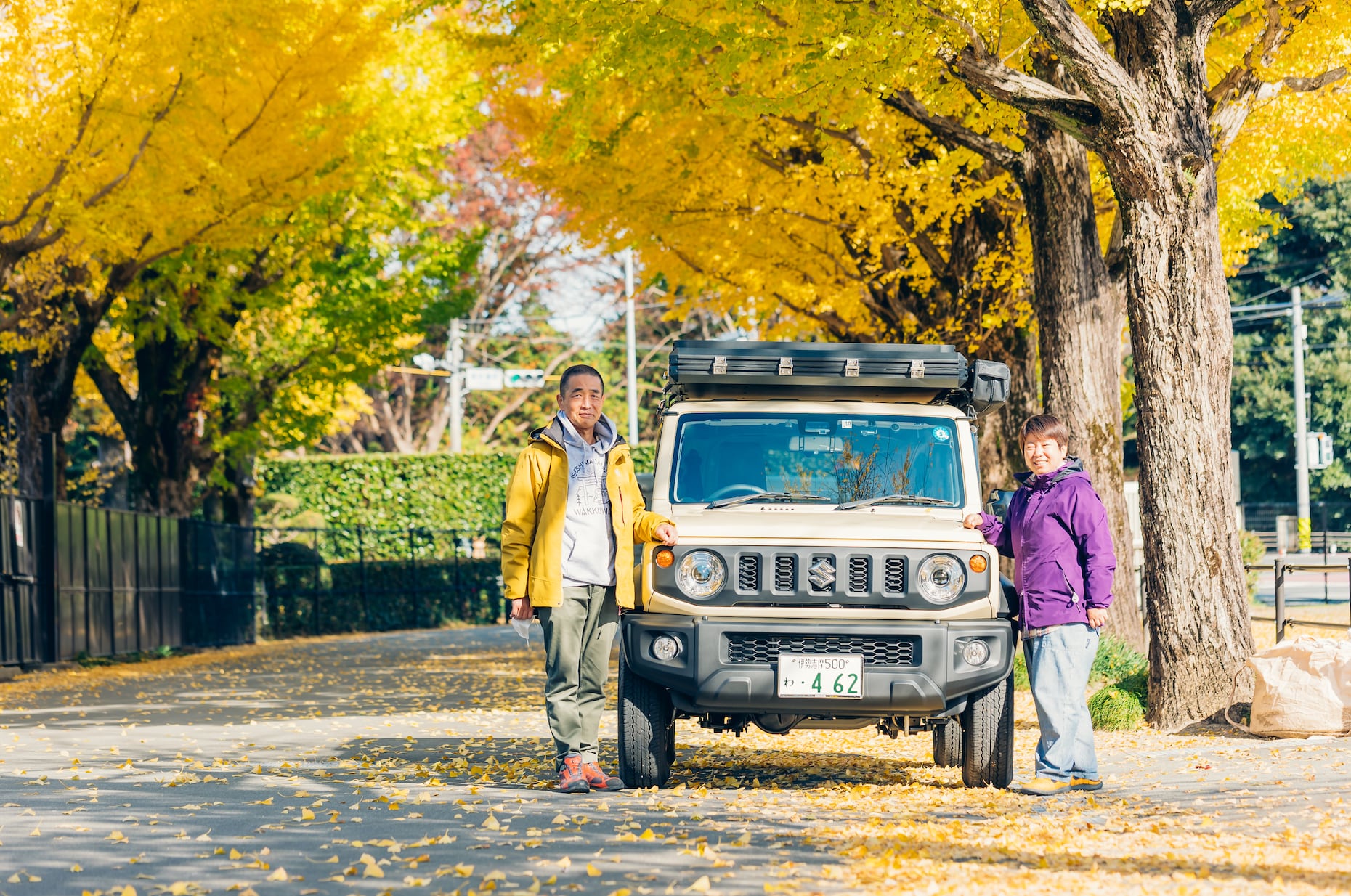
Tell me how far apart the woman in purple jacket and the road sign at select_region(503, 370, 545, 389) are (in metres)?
29.7

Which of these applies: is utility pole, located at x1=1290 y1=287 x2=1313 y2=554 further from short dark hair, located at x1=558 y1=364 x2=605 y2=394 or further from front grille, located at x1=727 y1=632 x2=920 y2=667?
short dark hair, located at x1=558 y1=364 x2=605 y2=394

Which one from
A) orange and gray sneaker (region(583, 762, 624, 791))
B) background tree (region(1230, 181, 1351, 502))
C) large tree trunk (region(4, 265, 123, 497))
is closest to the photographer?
orange and gray sneaker (region(583, 762, 624, 791))

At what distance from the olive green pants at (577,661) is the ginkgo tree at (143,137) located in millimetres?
9238

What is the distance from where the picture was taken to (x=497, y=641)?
2547 centimetres

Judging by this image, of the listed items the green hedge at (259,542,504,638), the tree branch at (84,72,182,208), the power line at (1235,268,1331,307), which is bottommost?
the green hedge at (259,542,504,638)

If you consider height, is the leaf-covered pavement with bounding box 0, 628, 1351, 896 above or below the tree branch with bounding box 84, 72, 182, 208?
below

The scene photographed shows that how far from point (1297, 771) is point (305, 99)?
13.9 metres

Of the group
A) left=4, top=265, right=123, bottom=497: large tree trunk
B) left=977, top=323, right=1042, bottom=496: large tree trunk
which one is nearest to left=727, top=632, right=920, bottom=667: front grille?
left=977, top=323, right=1042, bottom=496: large tree trunk

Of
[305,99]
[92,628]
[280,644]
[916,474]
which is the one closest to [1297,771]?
[916,474]

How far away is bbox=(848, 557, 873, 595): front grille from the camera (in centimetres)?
789

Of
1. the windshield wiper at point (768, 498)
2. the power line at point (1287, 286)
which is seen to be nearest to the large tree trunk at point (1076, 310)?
the windshield wiper at point (768, 498)

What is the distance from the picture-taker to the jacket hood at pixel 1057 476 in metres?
8.29

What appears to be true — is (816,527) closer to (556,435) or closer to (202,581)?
(556,435)

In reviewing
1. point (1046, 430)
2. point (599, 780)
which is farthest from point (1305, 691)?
point (599, 780)
